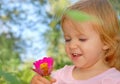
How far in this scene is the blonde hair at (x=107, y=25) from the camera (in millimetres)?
2195

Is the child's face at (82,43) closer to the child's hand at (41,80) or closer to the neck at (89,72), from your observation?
the neck at (89,72)

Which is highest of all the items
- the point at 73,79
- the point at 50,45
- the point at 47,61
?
the point at 47,61

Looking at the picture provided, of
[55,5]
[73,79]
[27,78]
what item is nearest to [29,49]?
[55,5]

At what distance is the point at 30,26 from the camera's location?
4949 mm

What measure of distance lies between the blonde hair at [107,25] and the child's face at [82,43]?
35 mm

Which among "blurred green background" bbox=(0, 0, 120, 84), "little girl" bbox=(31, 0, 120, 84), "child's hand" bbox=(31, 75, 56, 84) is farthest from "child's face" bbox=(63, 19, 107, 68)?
"blurred green background" bbox=(0, 0, 120, 84)

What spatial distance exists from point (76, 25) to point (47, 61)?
333 mm

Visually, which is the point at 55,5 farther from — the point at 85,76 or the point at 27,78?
the point at 85,76

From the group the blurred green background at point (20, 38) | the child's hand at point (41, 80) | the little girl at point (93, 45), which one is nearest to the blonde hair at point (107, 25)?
the little girl at point (93, 45)

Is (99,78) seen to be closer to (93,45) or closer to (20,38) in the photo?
(93,45)

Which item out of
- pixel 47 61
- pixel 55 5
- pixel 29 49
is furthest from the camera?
pixel 29 49

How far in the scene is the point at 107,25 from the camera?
7.23 feet

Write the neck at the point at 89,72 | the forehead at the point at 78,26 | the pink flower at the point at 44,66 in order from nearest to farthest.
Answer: the pink flower at the point at 44,66 < the forehead at the point at 78,26 < the neck at the point at 89,72

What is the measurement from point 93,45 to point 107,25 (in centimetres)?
12
